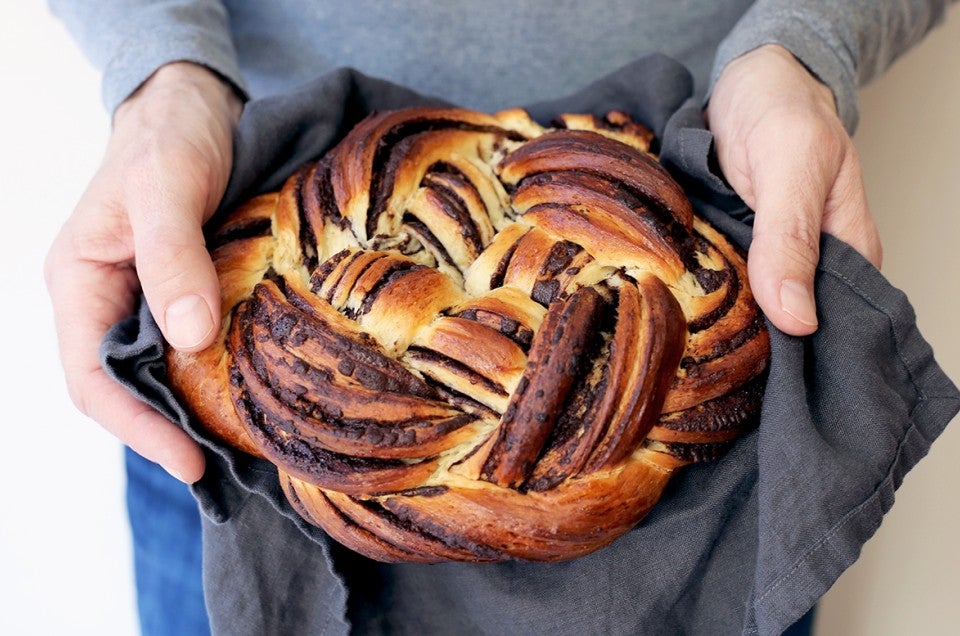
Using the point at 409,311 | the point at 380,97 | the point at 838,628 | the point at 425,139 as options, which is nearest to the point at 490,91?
the point at 380,97

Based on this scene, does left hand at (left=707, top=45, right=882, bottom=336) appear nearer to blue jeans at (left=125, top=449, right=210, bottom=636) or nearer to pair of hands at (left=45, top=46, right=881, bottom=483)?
pair of hands at (left=45, top=46, right=881, bottom=483)

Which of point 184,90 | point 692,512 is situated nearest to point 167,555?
point 184,90

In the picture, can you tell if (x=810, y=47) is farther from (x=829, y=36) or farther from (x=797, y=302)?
(x=797, y=302)

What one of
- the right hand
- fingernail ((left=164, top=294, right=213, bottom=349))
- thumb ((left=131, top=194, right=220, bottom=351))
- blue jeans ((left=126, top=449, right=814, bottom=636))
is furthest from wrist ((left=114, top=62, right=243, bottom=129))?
blue jeans ((left=126, top=449, right=814, bottom=636))

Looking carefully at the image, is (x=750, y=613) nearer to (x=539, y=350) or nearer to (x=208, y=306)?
(x=539, y=350)

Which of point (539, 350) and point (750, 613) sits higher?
point (539, 350)

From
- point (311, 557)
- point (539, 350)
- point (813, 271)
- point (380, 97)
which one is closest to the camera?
point (539, 350)

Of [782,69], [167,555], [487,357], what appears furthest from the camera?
[167,555]
